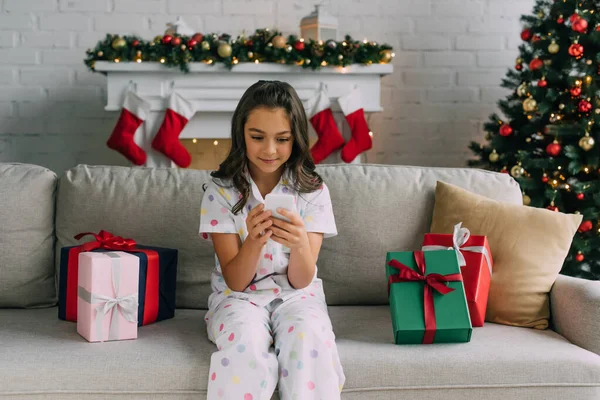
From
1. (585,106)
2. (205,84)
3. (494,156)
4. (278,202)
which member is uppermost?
(205,84)

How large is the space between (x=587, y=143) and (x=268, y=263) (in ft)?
5.79

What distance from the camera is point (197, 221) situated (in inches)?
83.8

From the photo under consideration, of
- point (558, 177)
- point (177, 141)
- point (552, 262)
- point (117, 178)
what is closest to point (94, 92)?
point (177, 141)

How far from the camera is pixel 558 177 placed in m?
3.13

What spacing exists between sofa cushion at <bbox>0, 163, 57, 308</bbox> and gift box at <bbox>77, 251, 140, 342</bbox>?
378mm

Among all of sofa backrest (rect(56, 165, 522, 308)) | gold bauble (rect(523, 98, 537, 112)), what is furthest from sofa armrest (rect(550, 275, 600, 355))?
gold bauble (rect(523, 98, 537, 112))

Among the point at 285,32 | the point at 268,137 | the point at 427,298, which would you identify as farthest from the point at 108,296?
the point at 285,32

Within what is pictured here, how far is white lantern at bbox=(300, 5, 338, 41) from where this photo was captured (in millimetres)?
3535

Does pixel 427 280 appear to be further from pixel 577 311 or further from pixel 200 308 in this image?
pixel 200 308

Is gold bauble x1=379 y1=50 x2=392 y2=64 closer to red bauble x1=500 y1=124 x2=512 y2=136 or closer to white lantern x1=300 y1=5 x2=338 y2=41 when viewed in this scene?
white lantern x1=300 y1=5 x2=338 y2=41

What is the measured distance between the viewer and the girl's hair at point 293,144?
1832mm

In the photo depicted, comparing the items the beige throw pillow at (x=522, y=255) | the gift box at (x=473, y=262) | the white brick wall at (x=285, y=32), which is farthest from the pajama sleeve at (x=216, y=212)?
the white brick wall at (x=285, y=32)

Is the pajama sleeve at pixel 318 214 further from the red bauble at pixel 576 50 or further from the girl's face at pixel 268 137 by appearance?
the red bauble at pixel 576 50

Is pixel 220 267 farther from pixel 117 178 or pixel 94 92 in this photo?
pixel 94 92
